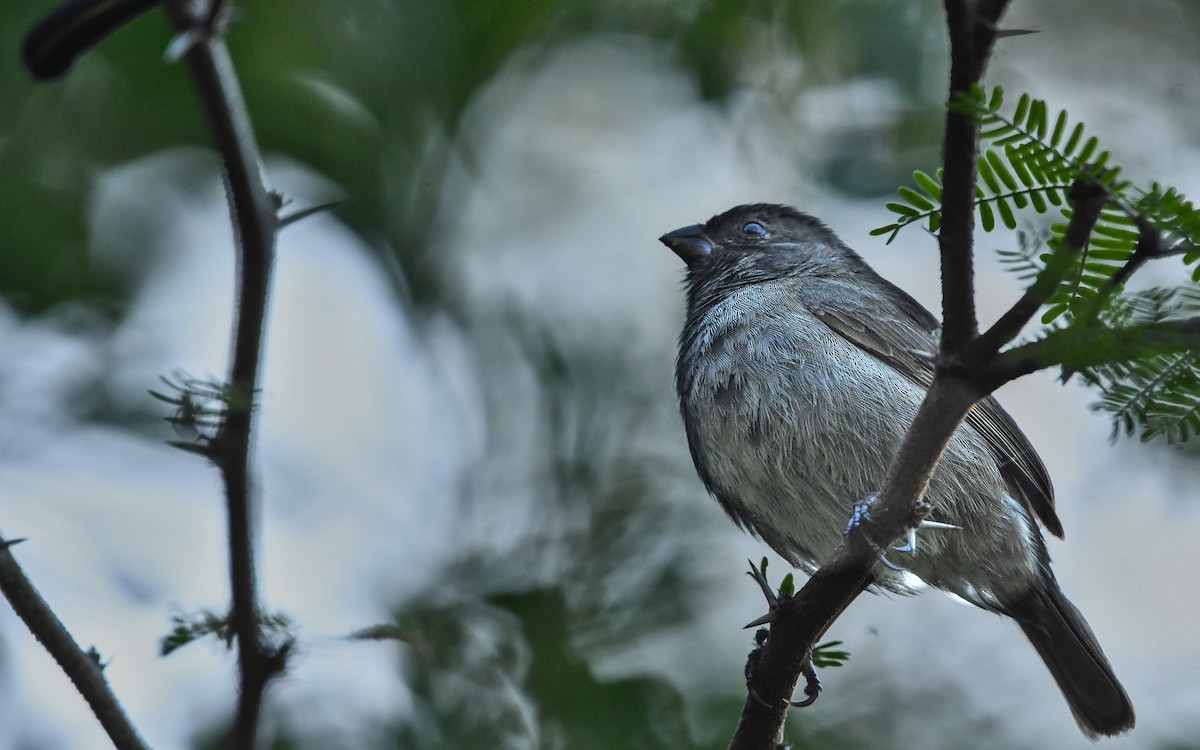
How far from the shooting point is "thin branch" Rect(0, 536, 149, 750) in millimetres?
2133

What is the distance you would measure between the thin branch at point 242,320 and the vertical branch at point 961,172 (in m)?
1.13

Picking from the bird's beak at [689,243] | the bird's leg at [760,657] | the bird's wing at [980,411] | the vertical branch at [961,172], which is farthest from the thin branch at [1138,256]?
the bird's beak at [689,243]

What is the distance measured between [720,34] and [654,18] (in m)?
0.42

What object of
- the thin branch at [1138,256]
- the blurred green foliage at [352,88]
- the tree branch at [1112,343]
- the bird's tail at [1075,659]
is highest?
the blurred green foliage at [352,88]

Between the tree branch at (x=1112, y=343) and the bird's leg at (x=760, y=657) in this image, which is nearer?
the tree branch at (x=1112, y=343)

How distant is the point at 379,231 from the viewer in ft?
22.8

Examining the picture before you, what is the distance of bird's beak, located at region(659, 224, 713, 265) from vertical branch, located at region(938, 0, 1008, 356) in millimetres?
3330

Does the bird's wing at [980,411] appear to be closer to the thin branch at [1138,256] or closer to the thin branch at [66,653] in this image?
the thin branch at [1138,256]

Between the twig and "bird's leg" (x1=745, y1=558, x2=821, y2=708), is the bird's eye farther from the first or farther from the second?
the twig

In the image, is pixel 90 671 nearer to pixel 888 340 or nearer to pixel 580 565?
pixel 888 340

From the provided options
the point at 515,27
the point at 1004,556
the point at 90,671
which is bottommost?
the point at 90,671


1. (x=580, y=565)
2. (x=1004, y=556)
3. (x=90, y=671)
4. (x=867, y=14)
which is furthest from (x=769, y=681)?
(x=867, y=14)

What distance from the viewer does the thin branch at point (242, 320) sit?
169cm

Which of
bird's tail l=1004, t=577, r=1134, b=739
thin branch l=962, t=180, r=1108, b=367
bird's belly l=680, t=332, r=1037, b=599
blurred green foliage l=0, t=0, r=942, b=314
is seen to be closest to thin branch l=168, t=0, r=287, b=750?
thin branch l=962, t=180, r=1108, b=367
